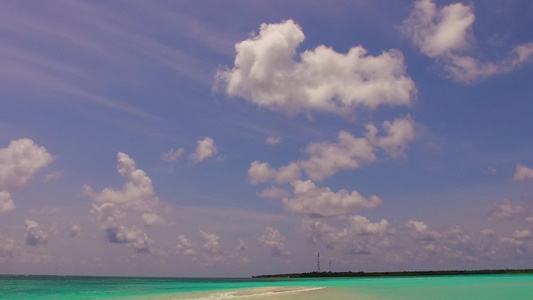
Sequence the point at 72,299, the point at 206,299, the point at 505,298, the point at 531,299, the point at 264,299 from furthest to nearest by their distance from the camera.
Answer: the point at 72,299 < the point at 206,299 < the point at 264,299 < the point at 505,298 < the point at 531,299

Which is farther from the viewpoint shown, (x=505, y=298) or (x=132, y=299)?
(x=132, y=299)

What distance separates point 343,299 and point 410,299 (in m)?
6.01

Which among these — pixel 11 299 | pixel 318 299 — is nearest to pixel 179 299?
pixel 318 299

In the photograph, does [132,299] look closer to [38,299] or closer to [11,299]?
[38,299]

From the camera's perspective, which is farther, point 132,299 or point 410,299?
point 132,299

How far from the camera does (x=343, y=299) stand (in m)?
37.2

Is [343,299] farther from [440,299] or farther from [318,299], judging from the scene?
[440,299]

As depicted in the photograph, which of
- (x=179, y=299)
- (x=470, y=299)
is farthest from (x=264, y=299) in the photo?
(x=470, y=299)

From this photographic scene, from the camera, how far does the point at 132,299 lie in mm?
44562

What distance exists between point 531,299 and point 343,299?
14280 millimetres

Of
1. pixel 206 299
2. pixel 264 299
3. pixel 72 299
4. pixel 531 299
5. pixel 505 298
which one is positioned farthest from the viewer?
pixel 72 299

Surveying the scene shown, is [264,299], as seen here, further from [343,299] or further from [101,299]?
[101,299]

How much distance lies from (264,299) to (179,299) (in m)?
9.25

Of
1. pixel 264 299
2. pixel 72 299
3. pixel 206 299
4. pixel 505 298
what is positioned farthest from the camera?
pixel 72 299
